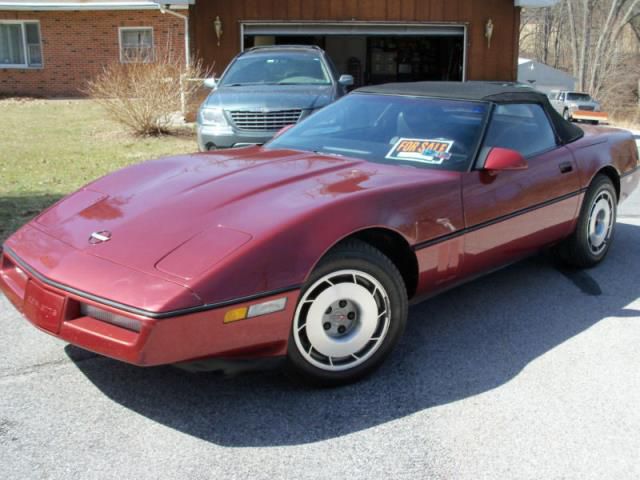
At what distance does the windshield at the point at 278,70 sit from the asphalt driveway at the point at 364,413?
5.76 meters

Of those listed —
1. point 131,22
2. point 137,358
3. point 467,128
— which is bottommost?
point 137,358

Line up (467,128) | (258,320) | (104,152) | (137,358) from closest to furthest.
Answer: (137,358) → (258,320) → (467,128) → (104,152)

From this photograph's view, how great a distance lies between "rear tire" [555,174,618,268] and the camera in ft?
16.4

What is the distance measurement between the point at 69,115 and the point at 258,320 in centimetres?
1703

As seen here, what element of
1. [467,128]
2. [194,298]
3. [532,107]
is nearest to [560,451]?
[194,298]

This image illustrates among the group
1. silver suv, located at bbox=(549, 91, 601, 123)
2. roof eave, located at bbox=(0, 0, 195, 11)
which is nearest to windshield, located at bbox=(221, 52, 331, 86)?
roof eave, located at bbox=(0, 0, 195, 11)

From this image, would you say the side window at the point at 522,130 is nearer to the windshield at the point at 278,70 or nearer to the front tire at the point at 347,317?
the front tire at the point at 347,317

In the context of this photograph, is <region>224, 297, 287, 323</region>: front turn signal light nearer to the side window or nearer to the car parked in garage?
the side window

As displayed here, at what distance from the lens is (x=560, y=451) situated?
2789 mm

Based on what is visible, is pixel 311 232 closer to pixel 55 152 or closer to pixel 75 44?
pixel 55 152

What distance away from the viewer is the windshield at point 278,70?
9203 millimetres

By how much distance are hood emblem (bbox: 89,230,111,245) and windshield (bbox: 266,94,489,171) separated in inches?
60.9

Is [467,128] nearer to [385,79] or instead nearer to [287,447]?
[287,447]

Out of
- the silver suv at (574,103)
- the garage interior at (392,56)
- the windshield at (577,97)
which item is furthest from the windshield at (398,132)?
the windshield at (577,97)
